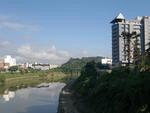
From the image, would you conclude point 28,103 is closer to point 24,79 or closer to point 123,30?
point 123,30

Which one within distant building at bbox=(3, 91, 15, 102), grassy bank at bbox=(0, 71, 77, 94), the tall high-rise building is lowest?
distant building at bbox=(3, 91, 15, 102)

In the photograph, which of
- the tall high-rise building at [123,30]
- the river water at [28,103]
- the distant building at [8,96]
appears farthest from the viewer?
the tall high-rise building at [123,30]

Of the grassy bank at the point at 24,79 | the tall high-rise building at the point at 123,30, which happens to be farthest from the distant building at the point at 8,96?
the tall high-rise building at the point at 123,30

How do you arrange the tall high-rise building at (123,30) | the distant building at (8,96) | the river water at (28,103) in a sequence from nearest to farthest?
the river water at (28,103) < the distant building at (8,96) < the tall high-rise building at (123,30)

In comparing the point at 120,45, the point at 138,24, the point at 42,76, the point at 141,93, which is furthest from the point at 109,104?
the point at 42,76

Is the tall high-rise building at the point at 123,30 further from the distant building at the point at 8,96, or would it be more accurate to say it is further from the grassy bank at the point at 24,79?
the distant building at the point at 8,96

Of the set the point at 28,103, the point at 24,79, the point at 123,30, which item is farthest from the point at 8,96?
the point at 24,79

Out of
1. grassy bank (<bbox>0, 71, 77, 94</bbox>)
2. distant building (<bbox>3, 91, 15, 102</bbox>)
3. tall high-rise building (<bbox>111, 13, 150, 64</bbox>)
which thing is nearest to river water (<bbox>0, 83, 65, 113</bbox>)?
distant building (<bbox>3, 91, 15, 102</bbox>)

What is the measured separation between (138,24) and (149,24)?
2.90 metres

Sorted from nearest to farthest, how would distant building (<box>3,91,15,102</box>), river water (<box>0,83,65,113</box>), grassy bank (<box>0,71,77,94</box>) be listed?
river water (<box>0,83,65,113</box>) < distant building (<box>3,91,15,102</box>) < grassy bank (<box>0,71,77,94</box>)

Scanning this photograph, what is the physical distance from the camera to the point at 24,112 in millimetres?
42812

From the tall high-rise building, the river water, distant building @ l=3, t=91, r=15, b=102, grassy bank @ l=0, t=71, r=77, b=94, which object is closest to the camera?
the river water

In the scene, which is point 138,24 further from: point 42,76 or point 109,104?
point 109,104

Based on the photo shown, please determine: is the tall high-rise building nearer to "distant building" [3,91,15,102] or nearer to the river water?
the river water
